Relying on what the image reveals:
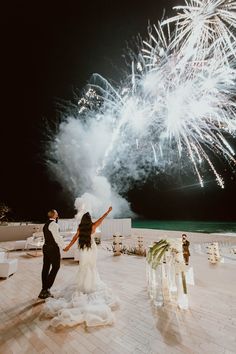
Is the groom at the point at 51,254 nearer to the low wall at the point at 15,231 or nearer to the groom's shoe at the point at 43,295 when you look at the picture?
the groom's shoe at the point at 43,295

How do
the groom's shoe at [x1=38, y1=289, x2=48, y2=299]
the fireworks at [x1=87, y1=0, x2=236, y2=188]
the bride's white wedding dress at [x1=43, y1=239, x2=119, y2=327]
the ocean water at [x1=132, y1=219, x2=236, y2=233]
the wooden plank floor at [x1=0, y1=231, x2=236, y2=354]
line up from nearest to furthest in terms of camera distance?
the wooden plank floor at [x1=0, y1=231, x2=236, y2=354]
the bride's white wedding dress at [x1=43, y1=239, x2=119, y2=327]
the groom's shoe at [x1=38, y1=289, x2=48, y2=299]
the fireworks at [x1=87, y1=0, x2=236, y2=188]
the ocean water at [x1=132, y1=219, x2=236, y2=233]

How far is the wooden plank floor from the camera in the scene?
2.75m

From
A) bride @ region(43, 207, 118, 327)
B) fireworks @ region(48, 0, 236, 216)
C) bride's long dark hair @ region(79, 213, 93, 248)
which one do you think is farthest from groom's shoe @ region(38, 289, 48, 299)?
fireworks @ region(48, 0, 236, 216)

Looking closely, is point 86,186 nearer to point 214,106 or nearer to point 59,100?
point 59,100

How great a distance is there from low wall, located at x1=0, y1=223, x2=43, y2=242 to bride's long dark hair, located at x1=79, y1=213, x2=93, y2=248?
9.56 metres

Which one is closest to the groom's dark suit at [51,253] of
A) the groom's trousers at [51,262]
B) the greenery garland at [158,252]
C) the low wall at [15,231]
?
the groom's trousers at [51,262]

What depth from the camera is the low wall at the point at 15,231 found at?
1327 cm

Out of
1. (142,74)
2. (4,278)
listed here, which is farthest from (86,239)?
(142,74)

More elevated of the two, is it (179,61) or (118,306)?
(179,61)

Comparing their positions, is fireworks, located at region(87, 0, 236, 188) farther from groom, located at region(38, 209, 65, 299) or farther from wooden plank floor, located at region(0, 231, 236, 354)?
groom, located at region(38, 209, 65, 299)

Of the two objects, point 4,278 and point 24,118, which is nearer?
point 4,278

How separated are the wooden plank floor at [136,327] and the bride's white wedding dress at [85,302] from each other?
0.38 feet

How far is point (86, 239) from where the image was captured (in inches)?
175

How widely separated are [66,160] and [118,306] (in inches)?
1058
